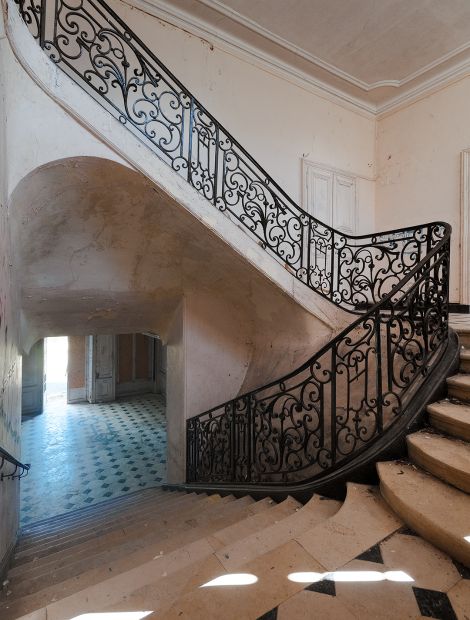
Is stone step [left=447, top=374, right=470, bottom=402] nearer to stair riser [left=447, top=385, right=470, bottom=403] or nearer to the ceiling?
stair riser [left=447, top=385, right=470, bottom=403]

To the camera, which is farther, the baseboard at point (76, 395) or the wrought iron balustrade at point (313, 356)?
the baseboard at point (76, 395)

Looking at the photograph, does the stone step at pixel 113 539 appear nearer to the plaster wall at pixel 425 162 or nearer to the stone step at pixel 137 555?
the stone step at pixel 137 555

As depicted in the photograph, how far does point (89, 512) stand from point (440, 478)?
4.27 metres

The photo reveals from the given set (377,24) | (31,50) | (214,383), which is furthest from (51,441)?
(377,24)

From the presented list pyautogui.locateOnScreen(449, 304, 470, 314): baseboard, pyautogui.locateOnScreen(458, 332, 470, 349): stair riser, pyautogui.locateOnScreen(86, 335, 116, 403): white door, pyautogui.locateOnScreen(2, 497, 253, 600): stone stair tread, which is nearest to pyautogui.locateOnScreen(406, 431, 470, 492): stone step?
pyautogui.locateOnScreen(458, 332, 470, 349): stair riser

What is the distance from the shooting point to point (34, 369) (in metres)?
8.93

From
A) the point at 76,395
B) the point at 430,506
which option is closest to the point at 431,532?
the point at 430,506

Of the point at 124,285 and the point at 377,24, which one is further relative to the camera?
the point at 377,24

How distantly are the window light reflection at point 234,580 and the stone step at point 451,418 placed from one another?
1517mm

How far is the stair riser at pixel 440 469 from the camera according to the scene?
5.32 feet

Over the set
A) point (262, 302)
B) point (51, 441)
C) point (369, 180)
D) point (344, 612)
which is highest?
point (369, 180)

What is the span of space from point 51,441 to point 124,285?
5.09 metres

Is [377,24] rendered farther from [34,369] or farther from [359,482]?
[34,369]

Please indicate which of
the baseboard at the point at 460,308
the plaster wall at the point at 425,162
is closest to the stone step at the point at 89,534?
the baseboard at the point at 460,308
